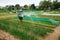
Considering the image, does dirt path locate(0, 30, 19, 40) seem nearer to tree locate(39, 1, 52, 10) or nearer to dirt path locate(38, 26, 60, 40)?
dirt path locate(38, 26, 60, 40)

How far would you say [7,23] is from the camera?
2156 mm

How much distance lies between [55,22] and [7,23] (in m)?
0.75

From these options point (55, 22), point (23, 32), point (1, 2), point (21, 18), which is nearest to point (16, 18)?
point (21, 18)

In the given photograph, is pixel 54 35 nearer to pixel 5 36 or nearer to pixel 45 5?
pixel 45 5

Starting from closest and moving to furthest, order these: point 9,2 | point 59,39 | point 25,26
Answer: point 59,39, point 25,26, point 9,2

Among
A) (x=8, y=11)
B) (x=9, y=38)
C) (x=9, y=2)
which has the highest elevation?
(x=9, y=2)

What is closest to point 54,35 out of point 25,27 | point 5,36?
point 25,27

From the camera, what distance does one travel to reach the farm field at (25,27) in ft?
6.52

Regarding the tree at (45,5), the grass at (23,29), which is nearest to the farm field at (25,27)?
the grass at (23,29)

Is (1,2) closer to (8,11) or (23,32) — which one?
(8,11)

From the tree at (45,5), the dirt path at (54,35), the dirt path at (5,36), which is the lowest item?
the dirt path at (5,36)

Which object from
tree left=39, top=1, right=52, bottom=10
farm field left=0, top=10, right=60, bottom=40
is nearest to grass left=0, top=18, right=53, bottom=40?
farm field left=0, top=10, right=60, bottom=40

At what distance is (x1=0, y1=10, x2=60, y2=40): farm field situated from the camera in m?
1.99

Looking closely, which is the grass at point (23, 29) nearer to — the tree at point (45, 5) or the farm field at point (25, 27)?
the farm field at point (25, 27)
